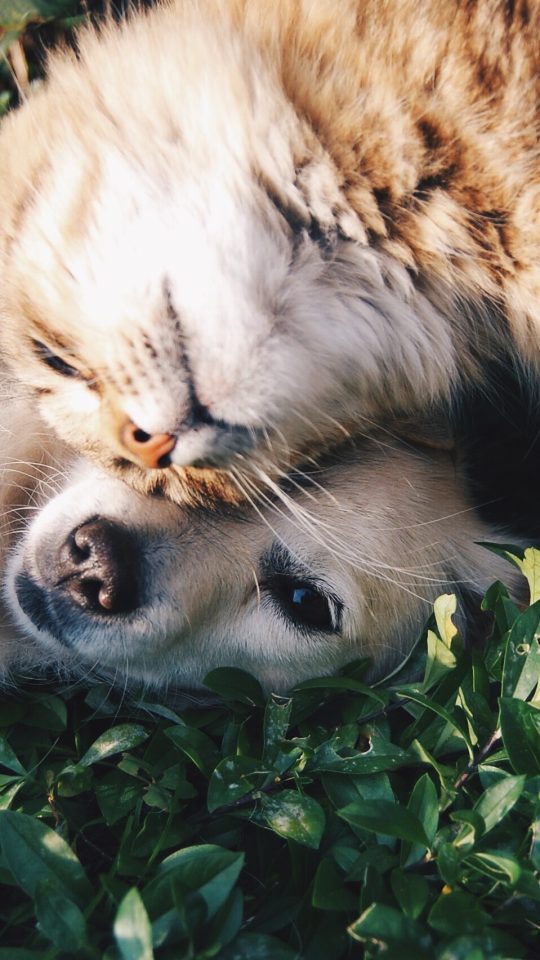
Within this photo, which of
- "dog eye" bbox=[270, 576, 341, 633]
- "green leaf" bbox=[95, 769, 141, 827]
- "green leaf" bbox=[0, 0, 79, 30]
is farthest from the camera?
"green leaf" bbox=[0, 0, 79, 30]

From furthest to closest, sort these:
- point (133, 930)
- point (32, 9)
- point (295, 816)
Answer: point (32, 9) < point (295, 816) < point (133, 930)

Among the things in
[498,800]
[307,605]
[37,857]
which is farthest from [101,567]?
[498,800]

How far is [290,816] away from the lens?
1.75m

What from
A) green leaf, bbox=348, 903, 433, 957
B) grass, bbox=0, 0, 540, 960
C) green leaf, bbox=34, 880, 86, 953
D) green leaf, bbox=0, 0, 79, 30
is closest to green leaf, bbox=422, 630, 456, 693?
grass, bbox=0, 0, 540, 960

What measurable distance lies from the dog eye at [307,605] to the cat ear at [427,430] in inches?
15.7

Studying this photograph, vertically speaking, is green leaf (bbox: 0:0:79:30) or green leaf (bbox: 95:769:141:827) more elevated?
green leaf (bbox: 0:0:79:30)

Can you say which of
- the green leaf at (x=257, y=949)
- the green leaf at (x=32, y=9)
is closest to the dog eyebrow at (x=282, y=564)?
the green leaf at (x=257, y=949)

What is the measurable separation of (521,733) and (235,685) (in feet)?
2.12

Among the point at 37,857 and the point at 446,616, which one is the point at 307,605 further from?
the point at 37,857

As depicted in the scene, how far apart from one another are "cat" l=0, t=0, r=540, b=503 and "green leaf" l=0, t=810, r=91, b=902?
691 mm

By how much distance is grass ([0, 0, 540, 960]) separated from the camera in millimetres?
1505

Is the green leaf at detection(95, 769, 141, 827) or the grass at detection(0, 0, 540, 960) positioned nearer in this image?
the grass at detection(0, 0, 540, 960)

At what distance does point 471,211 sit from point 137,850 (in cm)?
133

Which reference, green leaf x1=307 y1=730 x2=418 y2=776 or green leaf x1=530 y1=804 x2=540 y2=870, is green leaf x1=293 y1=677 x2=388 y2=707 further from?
green leaf x1=530 y1=804 x2=540 y2=870
